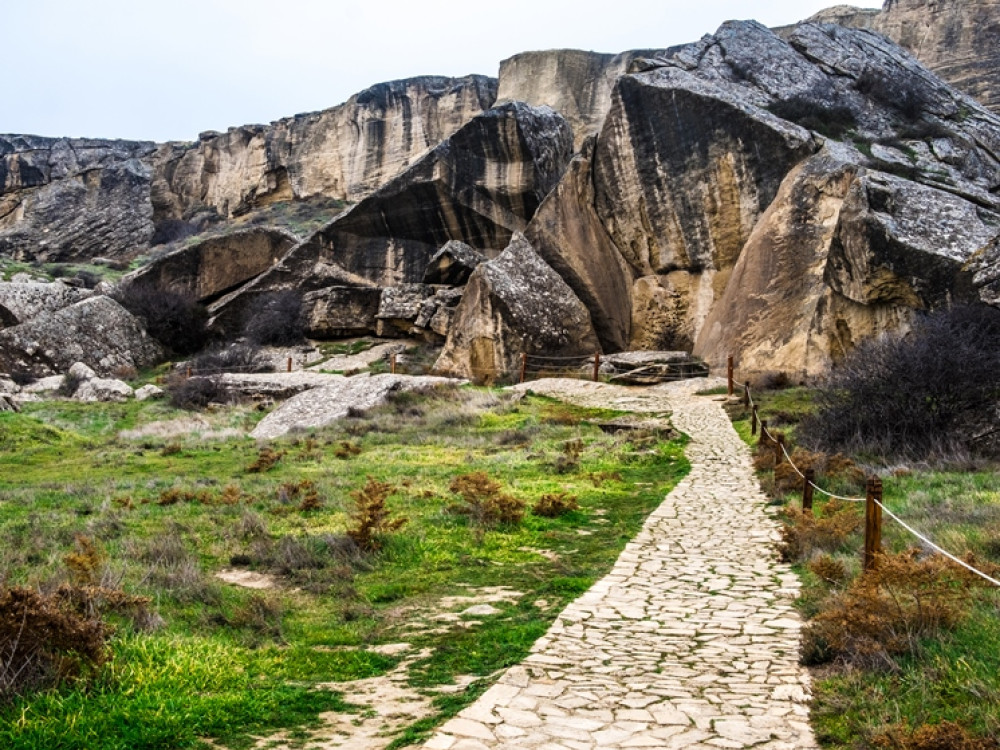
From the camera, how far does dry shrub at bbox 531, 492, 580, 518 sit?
423 inches

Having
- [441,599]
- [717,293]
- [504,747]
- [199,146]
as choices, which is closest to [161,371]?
[717,293]

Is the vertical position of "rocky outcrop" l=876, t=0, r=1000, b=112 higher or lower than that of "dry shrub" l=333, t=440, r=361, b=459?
higher

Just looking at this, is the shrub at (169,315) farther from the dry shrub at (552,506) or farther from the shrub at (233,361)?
the dry shrub at (552,506)

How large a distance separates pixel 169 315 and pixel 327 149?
3290 centimetres

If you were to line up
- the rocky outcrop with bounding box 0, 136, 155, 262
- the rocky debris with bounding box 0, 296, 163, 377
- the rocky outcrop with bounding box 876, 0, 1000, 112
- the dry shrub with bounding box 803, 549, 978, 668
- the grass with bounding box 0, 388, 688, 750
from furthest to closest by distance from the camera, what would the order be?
the rocky outcrop with bounding box 0, 136, 155, 262, the rocky outcrop with bounding box 876, 0, 1000, 112, the rocky debris with bounding box 0, 296, 163, 377, the dry shrub with bounding box 803, 549, 978, 668, the grass with bounding box 0, 388, 688, 750

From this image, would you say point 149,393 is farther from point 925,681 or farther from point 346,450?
point 925,681

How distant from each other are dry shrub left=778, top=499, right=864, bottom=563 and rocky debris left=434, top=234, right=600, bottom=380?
69.6 feet

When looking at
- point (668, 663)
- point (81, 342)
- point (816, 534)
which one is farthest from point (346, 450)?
point (81, 342)

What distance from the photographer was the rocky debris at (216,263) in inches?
1612

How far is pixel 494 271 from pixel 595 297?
15.7ft

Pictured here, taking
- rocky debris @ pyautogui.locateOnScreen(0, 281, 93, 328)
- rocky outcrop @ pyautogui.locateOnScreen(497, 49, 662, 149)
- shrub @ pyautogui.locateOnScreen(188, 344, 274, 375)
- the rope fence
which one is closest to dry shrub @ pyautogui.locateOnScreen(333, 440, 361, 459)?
the rope fence

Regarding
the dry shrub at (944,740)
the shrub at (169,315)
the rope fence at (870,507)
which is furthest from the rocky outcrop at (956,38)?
the dry shrub at (944,740)

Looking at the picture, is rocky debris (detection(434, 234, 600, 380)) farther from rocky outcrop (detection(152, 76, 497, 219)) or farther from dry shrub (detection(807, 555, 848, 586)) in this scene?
rocky outcrop (detection(152, 76, 497, 219))

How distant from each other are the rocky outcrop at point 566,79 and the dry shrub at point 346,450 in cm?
5324
